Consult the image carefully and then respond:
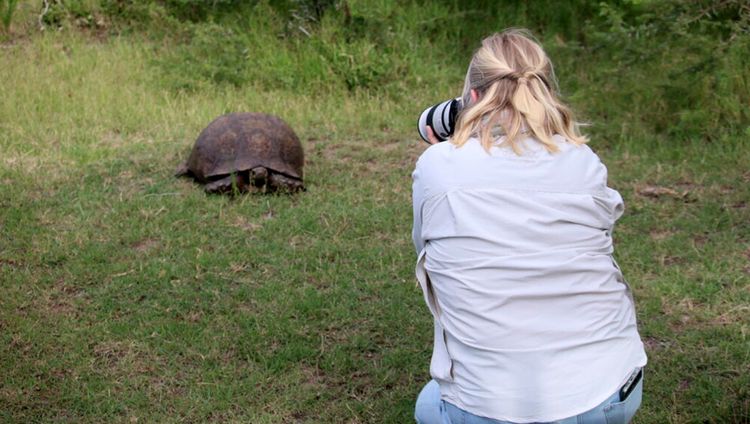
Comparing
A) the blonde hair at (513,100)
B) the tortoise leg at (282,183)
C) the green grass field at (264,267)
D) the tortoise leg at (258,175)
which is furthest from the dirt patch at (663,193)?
the blonde hair at (513,100)

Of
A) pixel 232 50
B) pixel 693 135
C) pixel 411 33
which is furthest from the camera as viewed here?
pixel 411 33

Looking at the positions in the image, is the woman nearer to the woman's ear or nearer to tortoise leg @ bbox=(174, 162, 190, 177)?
the woman's ear

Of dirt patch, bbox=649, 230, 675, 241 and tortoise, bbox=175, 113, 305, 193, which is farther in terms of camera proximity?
tortoise, bbox=175, 113, 305, 193

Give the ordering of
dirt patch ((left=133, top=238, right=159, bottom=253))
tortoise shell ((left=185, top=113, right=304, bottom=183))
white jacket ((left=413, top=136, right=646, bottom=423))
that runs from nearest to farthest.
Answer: white jacket ((left=413, top=136, right=646, bottom=423)), dirt patch ((left=133, top=238, right=159, bottom=253)), tortoise shell ((left=185, top=113, right=304, bottom=183))

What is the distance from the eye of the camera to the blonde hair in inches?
97.2

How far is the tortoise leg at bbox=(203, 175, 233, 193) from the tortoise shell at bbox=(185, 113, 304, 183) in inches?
1.7

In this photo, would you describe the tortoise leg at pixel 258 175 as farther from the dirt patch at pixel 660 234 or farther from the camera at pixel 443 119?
the camera at pixel 443 119

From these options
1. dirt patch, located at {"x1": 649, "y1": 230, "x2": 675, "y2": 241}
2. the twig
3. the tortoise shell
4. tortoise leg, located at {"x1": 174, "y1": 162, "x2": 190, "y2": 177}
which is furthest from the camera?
the twig

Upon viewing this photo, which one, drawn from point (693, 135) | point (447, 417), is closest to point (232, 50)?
point (693, 135)

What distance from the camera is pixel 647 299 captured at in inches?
185

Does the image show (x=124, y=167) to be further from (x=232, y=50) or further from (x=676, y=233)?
(x=676, y=233)

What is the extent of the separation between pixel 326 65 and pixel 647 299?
4.32 m

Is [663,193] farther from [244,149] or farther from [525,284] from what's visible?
[525,284]

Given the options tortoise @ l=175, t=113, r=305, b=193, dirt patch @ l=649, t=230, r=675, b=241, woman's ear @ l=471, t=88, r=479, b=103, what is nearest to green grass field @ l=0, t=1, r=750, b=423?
dirt patch @ l=649, t=230, r=675, b=241
